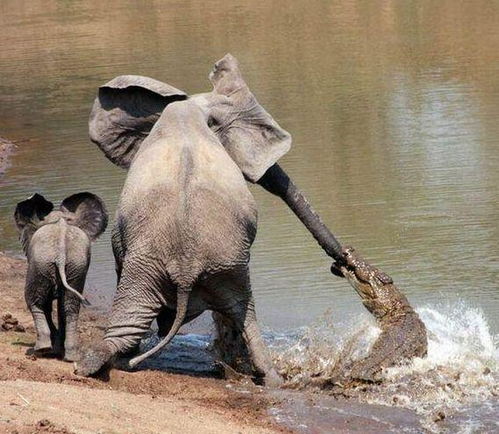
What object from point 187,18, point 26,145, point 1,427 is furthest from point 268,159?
point 187,18

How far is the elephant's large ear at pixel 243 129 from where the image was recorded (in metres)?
9.75

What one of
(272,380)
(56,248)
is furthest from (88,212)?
(272,380)

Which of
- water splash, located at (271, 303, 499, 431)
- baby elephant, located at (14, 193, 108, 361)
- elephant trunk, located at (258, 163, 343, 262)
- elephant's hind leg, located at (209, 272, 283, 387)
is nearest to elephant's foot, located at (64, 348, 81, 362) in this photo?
baby elephant, located at (14, 193, 108, 361)

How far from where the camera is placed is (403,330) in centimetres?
988

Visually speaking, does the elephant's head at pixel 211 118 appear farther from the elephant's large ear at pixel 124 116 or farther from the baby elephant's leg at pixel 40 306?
the baby elephant's leg at pixel 40 306

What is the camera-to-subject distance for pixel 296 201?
1028 centimetres

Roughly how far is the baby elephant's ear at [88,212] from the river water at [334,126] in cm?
217

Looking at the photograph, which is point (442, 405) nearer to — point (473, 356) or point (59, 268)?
point (473, 356)

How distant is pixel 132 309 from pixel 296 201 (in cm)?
186

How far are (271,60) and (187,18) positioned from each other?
11.4 metres

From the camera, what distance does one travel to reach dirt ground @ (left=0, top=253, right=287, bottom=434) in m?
6.92

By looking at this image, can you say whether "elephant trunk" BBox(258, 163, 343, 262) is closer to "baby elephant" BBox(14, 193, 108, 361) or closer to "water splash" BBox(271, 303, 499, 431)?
"water splash" BBox(271, 303, 499, 431)

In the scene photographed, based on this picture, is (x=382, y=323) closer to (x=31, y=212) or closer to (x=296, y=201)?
(x=296, y=201)

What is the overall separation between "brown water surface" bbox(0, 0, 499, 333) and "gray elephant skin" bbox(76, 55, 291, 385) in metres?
2.07
